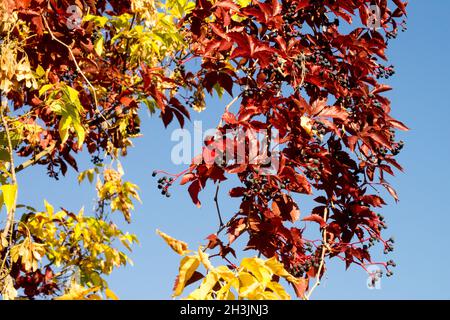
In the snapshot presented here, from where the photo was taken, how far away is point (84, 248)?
181 inches

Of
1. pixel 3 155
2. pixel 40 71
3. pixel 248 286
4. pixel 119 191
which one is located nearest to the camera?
pixel 248 286

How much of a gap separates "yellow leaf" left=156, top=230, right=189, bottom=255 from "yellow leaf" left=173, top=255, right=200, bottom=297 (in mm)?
33

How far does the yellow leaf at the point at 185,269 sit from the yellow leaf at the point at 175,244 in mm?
33

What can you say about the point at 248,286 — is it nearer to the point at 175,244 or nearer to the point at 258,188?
the point at 175,244

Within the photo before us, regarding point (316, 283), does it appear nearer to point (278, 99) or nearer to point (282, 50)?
point (278, 99)

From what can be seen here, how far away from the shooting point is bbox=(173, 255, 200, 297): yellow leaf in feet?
5.10

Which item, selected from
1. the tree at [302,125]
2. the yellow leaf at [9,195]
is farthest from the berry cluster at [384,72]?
the yellow leaf at [9,195]

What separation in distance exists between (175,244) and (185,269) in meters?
0.07

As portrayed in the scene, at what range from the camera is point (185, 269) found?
155 cm

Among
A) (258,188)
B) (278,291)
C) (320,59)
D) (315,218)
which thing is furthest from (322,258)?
(278,291)

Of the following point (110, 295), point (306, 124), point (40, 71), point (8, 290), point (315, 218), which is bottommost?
point (110, 295)

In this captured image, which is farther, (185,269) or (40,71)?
(40,71)

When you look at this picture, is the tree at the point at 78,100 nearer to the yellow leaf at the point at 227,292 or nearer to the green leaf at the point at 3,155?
the green leaf at the point at 3,155
